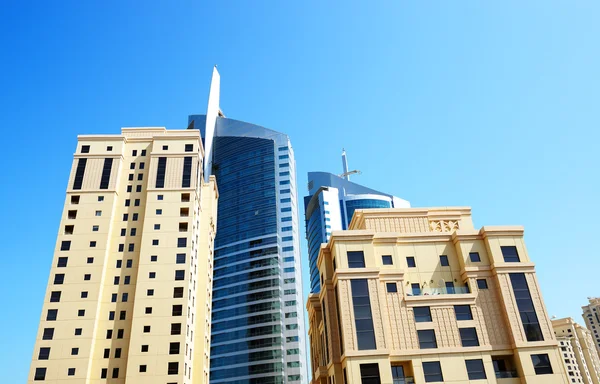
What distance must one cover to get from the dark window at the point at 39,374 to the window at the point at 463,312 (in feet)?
164

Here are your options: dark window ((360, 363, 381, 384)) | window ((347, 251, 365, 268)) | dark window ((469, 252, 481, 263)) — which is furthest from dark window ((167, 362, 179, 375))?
dark window ((469, 252, 481, 263))

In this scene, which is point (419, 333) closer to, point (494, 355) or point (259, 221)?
point (494, 355)

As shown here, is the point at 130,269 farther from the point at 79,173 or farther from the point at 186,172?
the point at 79,173

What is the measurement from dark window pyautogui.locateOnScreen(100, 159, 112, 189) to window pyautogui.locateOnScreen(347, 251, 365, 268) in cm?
4182

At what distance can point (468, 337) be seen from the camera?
49031 mm

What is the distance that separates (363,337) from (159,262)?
33.6 meters

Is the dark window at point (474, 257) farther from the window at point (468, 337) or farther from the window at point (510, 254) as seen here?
the window at point (468, 337)

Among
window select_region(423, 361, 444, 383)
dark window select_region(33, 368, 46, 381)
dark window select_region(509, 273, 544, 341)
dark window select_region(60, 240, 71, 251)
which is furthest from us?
dark window select_region(60, 240, 71, 251)

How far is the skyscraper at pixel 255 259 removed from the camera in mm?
118062

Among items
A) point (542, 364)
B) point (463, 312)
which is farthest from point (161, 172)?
point (542, 364)

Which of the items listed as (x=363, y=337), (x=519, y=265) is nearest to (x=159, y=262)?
(x=363, y=337)

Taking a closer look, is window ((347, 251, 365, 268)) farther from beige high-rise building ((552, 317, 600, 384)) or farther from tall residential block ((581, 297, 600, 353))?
tall residential block ((581, 297, 600, 353))

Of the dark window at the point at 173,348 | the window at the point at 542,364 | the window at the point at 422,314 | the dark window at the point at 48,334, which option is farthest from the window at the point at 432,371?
the dark window at the point at 48,334

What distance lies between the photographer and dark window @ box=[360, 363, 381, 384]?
45375mm
